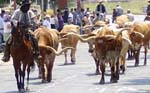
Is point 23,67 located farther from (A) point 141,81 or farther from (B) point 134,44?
(B) point 134,44

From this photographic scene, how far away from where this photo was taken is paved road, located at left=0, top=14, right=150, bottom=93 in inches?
734

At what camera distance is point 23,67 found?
18.9 metres

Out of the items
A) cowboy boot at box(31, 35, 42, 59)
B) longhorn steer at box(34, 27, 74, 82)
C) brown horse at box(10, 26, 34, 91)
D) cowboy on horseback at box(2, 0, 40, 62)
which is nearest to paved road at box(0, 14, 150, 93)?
longhorn steer at box(34, 27, 74, 82)

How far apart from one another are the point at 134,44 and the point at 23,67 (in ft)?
31.2

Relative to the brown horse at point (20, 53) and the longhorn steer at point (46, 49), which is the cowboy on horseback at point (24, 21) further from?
the longhorn steer at point (46, 49)

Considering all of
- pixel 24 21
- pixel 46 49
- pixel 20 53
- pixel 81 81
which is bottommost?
pixel 81 81

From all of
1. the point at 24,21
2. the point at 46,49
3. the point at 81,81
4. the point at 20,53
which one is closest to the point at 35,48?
the point at 20,53

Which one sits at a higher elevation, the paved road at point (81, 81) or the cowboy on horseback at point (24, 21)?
Result: the cowboy on horseback at point (24, 21)

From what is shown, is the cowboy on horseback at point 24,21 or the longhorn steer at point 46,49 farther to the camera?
the longhorn steer at point 46,49

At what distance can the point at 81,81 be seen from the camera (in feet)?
69.5

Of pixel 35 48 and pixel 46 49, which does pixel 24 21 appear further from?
pixel 46 49

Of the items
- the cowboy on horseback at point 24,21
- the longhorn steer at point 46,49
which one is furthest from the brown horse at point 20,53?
the longhorn steer at point 46,49

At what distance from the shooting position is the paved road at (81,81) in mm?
18656

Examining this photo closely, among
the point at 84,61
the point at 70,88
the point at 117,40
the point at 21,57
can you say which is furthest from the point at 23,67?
the point at 84,61
